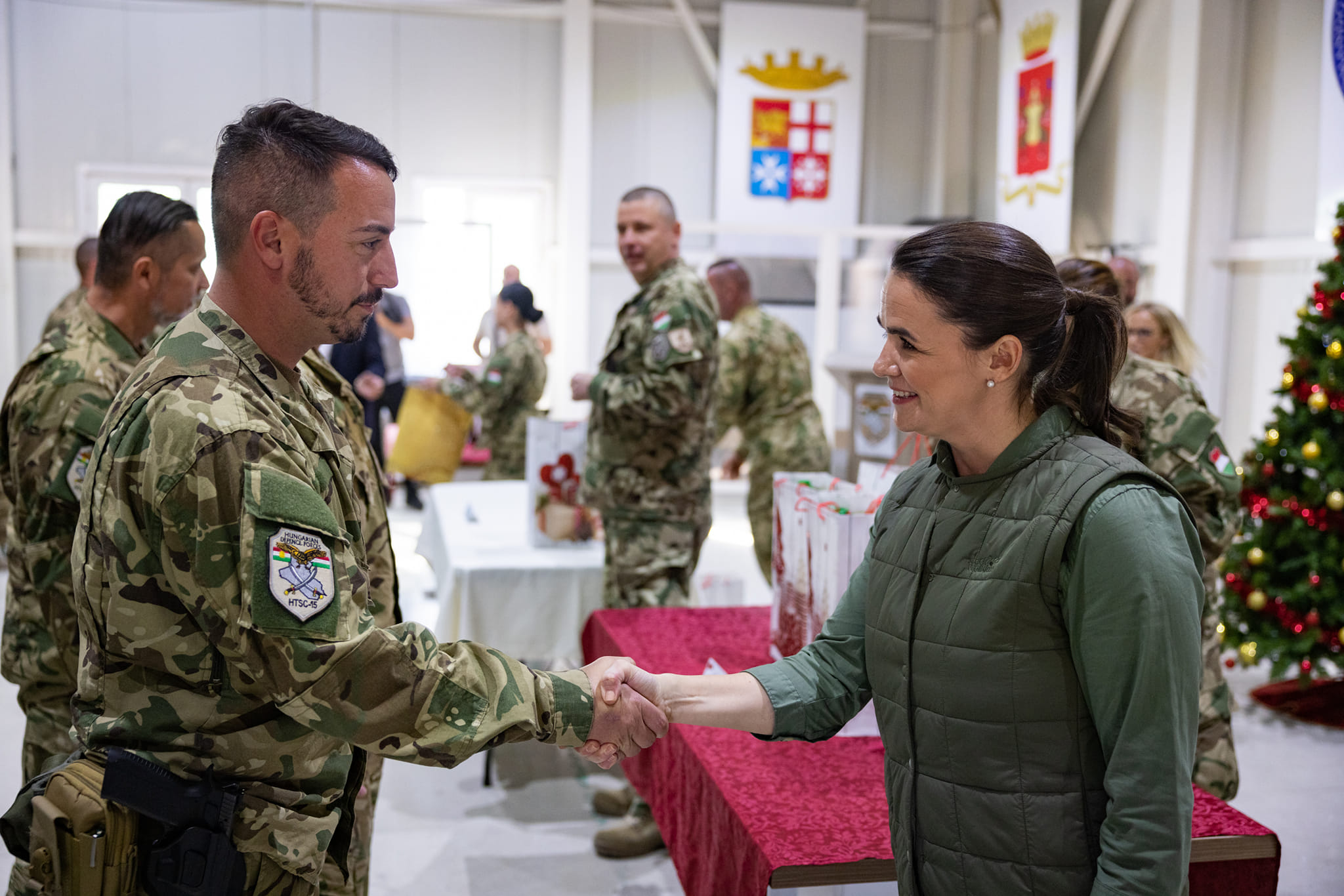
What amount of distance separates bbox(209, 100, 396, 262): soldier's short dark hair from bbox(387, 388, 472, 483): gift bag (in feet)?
15.0

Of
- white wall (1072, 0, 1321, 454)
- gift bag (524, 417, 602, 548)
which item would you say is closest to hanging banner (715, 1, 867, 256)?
white wall (1072, 0, 1321, 454)

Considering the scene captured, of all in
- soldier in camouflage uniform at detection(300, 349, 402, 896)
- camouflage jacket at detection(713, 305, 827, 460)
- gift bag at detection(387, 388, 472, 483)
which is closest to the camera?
soldier in camouflage uniform at detection(300, 349, 402, 896)

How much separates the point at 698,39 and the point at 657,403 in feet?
22.9

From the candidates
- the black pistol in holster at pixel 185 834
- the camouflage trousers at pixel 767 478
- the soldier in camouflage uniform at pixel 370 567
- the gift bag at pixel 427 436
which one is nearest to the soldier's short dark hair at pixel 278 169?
the soldier in camouflage uniform at pixel 370 567

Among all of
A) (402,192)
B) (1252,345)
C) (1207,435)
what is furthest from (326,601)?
(402,192)

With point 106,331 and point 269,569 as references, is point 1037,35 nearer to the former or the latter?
point 106,331

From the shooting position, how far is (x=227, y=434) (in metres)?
1.33

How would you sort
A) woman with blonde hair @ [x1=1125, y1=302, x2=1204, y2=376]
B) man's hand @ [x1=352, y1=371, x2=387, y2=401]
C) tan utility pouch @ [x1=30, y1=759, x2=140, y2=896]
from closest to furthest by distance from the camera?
tan utility pouch @ [x1=30, y1=759, x2=140, y2=896], woman with blonde hair @ [x1=1125, y1=302, x2=1204, y2=376], man's hand @ [x1=352, y1=371, x2=387, y2=401]

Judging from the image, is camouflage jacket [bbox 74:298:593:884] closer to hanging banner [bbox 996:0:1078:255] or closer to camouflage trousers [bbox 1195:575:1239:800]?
camouflage trousers [bbox 1195:575:1239:800]

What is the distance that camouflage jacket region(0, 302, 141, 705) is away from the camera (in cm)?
228

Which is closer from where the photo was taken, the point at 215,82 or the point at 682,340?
the point at 682,340

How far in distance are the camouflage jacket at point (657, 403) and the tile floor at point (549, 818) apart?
101cm

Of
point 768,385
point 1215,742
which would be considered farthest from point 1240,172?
point 1215,742

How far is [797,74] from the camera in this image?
9.68 m
